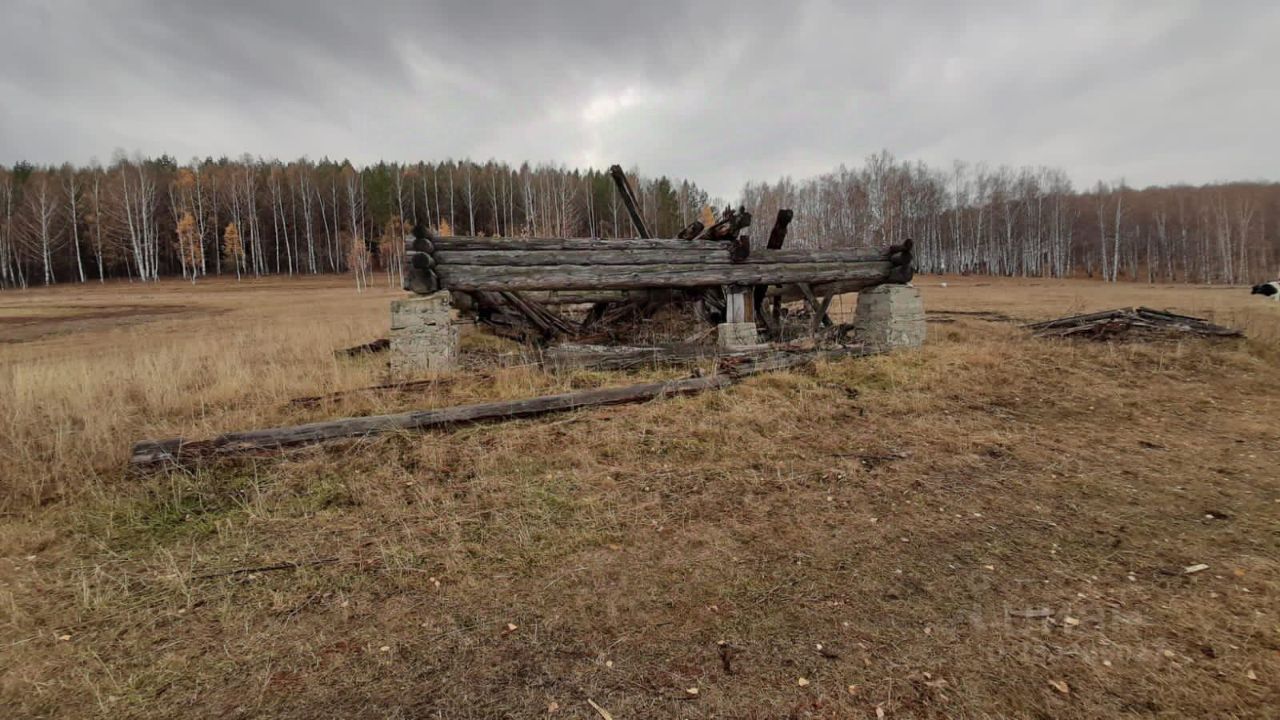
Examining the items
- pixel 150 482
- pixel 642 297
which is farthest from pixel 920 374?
pixel 150 482

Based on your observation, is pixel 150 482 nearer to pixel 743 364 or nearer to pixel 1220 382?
pixel 743 364

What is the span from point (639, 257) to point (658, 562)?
6468 millimetres

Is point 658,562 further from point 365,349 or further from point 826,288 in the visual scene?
point 826,288

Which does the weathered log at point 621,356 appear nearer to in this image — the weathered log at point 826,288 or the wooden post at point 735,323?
the wooden post at point 735,323

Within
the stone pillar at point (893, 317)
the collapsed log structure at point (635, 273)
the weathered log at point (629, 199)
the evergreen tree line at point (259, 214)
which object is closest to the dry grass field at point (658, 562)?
the collapsed log structure at point (635, 273)

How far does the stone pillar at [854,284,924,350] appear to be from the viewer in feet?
34.2

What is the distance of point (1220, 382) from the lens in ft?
25.5

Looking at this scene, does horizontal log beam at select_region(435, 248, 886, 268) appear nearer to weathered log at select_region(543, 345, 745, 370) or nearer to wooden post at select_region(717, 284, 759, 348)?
wooden post at select_region(717, 284, 759, 348)

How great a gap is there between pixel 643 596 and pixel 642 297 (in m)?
8.93

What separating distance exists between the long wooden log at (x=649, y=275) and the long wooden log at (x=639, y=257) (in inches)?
2.7

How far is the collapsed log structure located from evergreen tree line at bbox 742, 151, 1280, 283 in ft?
170

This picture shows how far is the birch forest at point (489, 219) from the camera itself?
55375 mm

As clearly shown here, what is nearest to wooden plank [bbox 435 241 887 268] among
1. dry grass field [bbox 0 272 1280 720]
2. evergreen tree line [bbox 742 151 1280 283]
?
dry grass field [bbox 0 272 1280 720]

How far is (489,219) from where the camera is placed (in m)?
68.0
